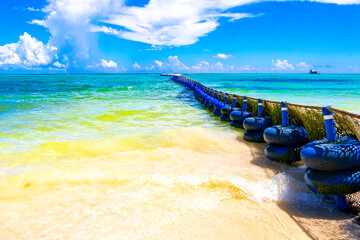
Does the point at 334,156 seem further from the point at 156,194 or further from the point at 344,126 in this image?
the point at 156,194

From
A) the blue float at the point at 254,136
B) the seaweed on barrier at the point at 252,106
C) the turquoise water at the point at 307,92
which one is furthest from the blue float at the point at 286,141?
the turquoise water at the point at 307,92

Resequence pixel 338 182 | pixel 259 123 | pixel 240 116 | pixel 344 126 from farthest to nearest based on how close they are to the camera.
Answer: pixel 240 116
pixel 259 123
pixel 344 126
pixel 338 182

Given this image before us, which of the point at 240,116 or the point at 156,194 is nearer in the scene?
the point at 156,194

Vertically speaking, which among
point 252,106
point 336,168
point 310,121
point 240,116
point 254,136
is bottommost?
Result: point 254,136

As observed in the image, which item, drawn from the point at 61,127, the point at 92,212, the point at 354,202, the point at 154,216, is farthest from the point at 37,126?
the point at 354,202

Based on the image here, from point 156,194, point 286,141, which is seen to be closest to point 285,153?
point 286,141

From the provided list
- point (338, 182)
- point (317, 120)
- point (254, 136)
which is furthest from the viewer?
point (254, 136)

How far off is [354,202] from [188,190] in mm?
2552

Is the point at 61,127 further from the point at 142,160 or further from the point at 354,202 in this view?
the point at 354,202

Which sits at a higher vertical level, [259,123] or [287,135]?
[287,135]

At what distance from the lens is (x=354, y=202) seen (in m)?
3.73

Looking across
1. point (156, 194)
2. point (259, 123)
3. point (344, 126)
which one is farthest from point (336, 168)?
point (259, 123)

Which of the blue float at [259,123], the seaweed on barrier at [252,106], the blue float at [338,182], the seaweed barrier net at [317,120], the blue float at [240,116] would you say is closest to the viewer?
the blue float at [338,182]

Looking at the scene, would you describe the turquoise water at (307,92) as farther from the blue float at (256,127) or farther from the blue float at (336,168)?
the blue float at (336,168)
